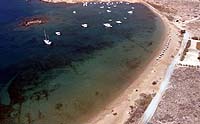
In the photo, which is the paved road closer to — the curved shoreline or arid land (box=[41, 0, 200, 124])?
arid land (box=[41, 0, 200, 124])

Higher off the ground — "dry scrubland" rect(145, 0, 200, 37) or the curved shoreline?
"dry scrubland" rect(145, 0, 200, 37)

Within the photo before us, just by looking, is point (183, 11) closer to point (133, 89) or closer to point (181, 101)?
point (133, 89)

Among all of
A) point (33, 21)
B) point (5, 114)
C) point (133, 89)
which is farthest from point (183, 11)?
point (5, 114)

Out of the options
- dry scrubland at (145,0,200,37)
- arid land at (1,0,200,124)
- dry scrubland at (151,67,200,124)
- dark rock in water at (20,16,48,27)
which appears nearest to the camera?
dry scrubland at (151,67,200,124)

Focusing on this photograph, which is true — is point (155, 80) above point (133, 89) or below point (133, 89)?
above

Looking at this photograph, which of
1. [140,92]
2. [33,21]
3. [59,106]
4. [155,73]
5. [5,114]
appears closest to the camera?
[5,114]

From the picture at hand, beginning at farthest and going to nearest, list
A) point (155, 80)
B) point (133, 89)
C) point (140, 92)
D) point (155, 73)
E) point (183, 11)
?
point (183, 11) < point (155, 73) < point (155, 80) < point (133, 89) < point (140, 92)

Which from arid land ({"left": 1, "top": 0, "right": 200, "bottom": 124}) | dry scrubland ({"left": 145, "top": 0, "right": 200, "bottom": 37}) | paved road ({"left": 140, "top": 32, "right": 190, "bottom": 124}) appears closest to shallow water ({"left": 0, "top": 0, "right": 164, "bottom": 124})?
arid land ({"left": 1, "top": 0, "right": 200, "bottom": 124})
